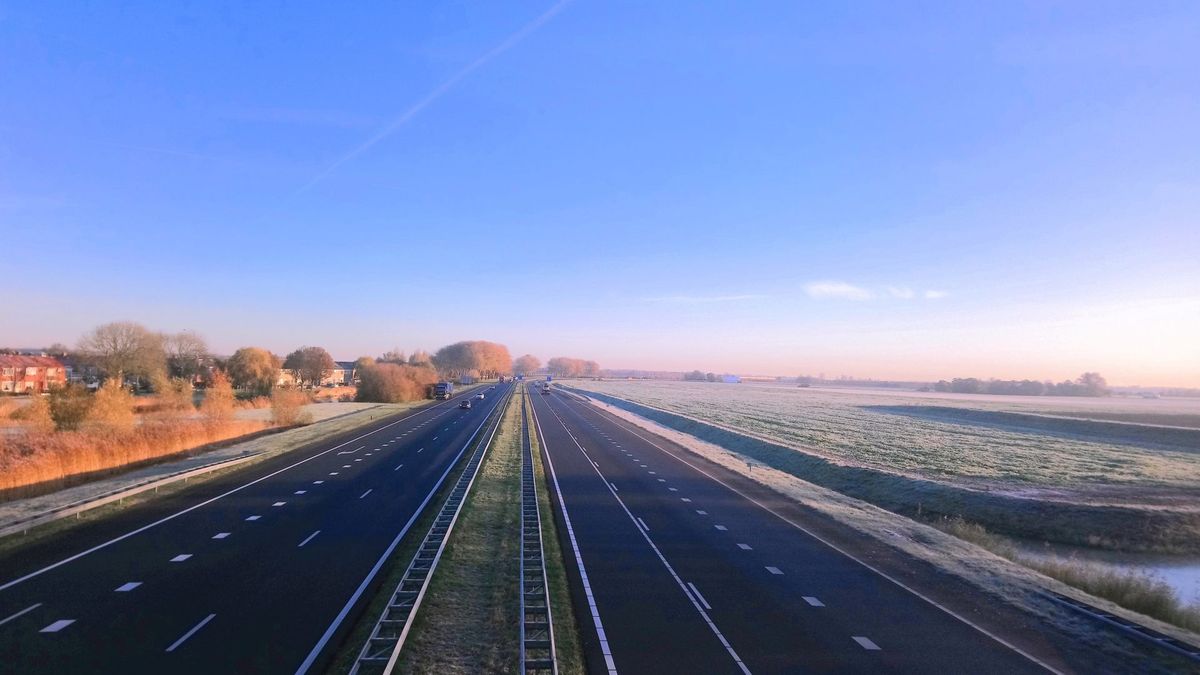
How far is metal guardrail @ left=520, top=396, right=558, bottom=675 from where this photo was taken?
393 inches

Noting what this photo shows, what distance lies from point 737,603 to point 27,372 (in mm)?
135908

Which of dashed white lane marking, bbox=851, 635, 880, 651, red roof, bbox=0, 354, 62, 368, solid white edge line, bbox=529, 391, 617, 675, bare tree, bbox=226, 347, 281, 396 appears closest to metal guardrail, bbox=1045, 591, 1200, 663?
dashed white lane marking, bbox=851, 635, 880, 651

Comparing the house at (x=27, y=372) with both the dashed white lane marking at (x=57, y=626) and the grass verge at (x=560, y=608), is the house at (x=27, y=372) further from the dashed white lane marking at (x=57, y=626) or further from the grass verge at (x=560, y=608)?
the dashed white lane marking at (x=57, y=626)

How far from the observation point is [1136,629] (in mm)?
12445

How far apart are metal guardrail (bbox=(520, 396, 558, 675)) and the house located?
10934 cm

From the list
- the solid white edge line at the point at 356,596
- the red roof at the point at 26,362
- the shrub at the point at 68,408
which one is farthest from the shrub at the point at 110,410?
the red roof at the point at 26,362

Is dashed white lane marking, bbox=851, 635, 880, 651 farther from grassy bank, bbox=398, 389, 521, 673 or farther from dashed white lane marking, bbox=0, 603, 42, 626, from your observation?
dashed white lane marking, bbox=0, 603, 42, 626

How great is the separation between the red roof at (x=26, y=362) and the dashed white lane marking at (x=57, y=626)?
125m

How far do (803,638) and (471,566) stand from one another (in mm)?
7668

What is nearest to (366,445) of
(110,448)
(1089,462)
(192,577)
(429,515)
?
(110,448)

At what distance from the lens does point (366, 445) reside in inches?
1751

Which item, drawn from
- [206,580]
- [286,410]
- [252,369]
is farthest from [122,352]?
[206,580]

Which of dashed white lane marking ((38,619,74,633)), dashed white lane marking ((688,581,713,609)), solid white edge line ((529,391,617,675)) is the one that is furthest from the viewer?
dashed white lane marking ((688,581,713,609))

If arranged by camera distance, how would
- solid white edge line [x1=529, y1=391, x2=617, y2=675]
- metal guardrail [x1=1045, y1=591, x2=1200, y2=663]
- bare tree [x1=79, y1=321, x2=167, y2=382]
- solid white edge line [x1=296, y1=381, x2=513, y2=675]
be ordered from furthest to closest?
1. bare tree [x1=79, y1=321, x2=167, y2=382]
2. metal guardrail [x1=1045, y1=591, x2=1200, y2=663]
3. solid white edge line [x1=529, y1=391, x2=617, y2=675]
4. solid white edge line [x1=296, y1=381, x2=513, y2=675]
